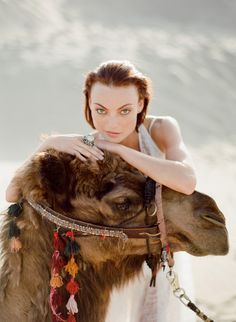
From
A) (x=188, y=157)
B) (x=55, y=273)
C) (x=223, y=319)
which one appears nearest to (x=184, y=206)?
(x=188, y=157)

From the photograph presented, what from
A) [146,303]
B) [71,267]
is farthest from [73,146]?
[146,303]

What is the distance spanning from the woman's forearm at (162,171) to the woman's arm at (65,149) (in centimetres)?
13

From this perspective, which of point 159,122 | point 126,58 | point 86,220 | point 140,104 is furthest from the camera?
point 126,58

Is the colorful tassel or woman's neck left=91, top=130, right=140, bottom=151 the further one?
woman's neck left=91, top=130, right=140, bottom=151

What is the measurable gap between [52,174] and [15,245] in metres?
0.33

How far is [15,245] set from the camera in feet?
8.97

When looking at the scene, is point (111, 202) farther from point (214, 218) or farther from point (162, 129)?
point (162, 129)

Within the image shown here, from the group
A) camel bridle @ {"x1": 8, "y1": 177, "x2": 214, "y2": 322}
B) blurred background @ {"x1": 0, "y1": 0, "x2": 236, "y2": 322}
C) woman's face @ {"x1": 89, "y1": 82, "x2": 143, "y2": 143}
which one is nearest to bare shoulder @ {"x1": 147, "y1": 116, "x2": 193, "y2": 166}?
woman's face @ {"x1": 89, "y1": 82, "x2": 143, "y2": 143}

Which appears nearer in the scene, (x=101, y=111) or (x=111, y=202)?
(x=111, y=202)

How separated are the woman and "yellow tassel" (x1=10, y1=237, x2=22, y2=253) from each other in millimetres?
187

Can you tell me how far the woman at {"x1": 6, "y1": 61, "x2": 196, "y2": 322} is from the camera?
2.80 meters

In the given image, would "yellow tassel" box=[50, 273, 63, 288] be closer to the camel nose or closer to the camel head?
the camel head

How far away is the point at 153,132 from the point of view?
344 centimetres

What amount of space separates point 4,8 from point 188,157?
645 inches
